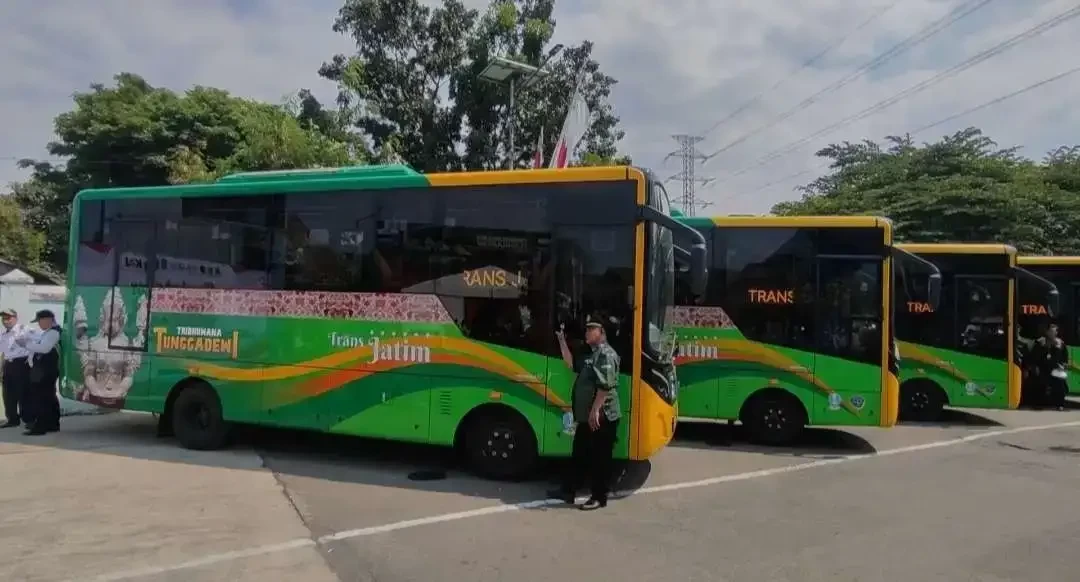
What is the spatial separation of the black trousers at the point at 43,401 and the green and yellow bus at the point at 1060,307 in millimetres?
17058

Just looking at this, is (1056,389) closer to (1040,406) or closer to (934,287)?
(1040,406)

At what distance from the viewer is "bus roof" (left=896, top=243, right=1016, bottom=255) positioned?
1285 cm

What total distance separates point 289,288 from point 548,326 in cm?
316

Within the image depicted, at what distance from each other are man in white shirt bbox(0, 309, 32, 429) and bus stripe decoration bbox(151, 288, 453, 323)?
2539 mm

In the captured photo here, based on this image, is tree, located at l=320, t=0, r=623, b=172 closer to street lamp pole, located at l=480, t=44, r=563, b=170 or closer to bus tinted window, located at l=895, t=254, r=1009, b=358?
street lamp pole, located at l=480, t=44, r=563, b=170

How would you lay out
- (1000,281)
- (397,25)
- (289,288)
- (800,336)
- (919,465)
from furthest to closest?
(397,25)
(1000,281)
(800,336)
(919,465)
(289,288)

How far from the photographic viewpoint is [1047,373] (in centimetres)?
1520

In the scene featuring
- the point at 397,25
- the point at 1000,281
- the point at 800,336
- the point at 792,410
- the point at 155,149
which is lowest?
the point at 792,410

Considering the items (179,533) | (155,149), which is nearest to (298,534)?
(179,533)

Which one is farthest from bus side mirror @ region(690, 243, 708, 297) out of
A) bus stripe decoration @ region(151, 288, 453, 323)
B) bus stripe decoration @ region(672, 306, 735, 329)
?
bus stripe decoration @ region(672, 306, 735, 329)

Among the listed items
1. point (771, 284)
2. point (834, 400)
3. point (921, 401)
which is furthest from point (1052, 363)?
point (771, 284)

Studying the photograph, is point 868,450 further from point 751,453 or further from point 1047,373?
point 1047,373

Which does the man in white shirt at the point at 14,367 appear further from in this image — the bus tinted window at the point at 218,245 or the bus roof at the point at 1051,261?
the bus roof at the point at 1051,261

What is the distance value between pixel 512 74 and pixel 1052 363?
13384 mm
